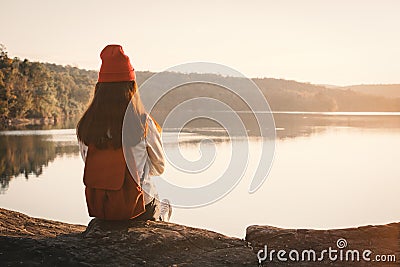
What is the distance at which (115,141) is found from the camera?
325 cm

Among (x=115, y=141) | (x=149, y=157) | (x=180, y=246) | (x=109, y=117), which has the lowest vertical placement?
(x=180, y=246)

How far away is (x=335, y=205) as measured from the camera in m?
8.86

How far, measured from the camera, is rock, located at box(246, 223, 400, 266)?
285 centimetres

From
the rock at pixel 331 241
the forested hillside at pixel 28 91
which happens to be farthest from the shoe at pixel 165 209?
the forested hillside at pixel 28 91

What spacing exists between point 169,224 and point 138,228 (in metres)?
0.25

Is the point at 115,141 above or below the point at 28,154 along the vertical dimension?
above

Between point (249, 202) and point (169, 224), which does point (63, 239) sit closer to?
point (169, 224)

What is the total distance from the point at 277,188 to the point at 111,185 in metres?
7.04

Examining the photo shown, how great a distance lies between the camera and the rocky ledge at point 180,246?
112 inches

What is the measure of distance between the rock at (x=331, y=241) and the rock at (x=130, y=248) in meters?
0.13

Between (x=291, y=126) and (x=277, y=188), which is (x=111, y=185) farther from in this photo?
(x=291, y=126)

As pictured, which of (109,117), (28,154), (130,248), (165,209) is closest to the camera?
(130,248)

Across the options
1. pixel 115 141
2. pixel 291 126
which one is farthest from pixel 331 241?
pixel 291 126

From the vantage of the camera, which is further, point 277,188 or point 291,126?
point 291,126
